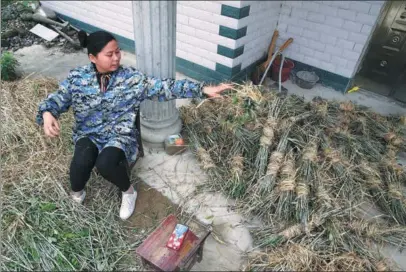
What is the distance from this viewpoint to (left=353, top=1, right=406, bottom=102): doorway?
380cm

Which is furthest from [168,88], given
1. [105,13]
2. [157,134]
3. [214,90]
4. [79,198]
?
[105,13]

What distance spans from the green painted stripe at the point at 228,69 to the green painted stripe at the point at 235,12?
0.65 meters

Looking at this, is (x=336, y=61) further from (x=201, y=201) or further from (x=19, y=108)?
(x=19, y=108)

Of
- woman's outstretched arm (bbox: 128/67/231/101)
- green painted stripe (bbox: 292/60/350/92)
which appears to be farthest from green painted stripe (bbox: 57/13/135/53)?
woman's outstretched arm (bbox: 128/67/231/101)

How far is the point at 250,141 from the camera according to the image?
9.91ft

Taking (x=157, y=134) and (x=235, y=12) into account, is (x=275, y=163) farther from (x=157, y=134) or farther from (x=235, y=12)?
(x=235, y=12)

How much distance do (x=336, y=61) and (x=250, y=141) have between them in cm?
213

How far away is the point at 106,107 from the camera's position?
8.14 ft

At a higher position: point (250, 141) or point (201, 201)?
point (250, 141)

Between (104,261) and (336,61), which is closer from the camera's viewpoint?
(104,261)

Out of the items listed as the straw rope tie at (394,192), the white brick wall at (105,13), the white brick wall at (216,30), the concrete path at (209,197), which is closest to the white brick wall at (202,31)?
the white brick wall at (216,30)

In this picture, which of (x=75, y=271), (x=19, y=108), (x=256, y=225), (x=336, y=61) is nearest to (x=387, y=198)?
(x=256, y=225)

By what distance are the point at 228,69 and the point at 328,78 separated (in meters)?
1.51

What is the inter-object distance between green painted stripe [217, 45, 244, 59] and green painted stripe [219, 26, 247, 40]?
0.52 ft
